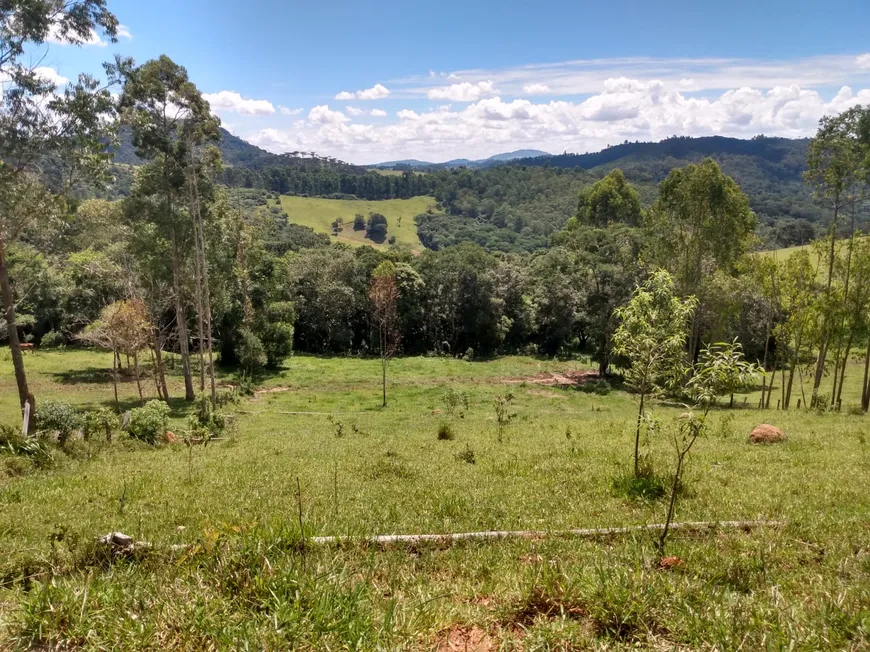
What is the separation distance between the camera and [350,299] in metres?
48.1

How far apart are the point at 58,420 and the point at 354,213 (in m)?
145

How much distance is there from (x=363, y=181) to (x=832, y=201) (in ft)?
579

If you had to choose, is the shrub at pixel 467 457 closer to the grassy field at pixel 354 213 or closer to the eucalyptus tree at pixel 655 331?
the eucalyptus tree at pixel 655 331

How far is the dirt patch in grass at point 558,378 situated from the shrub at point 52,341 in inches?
1391

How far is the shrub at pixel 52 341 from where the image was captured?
133 ft

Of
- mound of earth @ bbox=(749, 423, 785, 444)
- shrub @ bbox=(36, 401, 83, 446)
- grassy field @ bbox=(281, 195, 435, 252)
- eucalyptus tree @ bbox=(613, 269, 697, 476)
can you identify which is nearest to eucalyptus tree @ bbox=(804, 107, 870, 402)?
mound of earth @ bbox=(749, 423, 785, 444)

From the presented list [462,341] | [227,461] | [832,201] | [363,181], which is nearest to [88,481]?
[227,461]

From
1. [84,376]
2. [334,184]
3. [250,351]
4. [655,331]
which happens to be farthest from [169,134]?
[334,184]

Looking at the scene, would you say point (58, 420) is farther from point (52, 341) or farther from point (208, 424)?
point (52, 341)

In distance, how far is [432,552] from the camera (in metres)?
6.34

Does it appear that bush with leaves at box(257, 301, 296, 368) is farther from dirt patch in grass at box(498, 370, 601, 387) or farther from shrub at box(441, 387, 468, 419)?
dirt patch in grass at box(498, 370, 601, 387)

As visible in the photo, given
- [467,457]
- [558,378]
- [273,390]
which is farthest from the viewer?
[558,378]

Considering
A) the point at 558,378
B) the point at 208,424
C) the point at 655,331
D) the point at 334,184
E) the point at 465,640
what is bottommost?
the point at 558,378

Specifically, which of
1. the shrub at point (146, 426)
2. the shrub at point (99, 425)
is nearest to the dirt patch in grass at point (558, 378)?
the shrub at point (146, 426)
